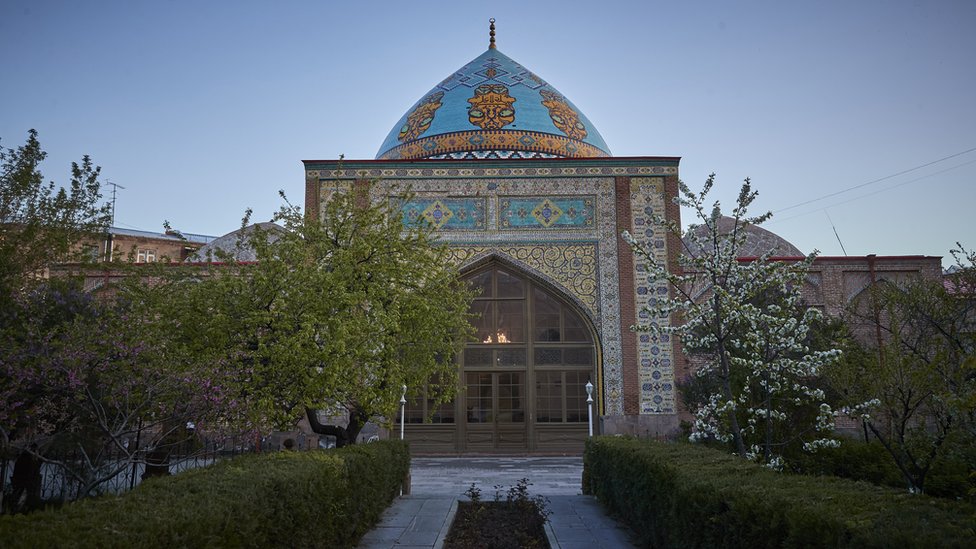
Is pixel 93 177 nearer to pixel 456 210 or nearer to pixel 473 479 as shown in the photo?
pixel 473 479

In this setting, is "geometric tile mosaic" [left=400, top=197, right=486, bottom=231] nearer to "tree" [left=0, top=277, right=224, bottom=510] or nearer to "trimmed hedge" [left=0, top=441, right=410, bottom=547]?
"tree" [left=0, top=277, right=224, bottom=510]

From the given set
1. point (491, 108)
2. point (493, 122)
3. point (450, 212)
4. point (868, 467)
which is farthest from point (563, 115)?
point (868, 467)

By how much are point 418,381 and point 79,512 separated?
6332mm

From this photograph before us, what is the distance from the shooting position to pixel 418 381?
32.1 feet

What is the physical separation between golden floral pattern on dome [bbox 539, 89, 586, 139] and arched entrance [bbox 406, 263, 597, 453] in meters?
6.24

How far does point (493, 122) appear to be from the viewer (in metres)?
21.6

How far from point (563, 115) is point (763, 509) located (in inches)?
771

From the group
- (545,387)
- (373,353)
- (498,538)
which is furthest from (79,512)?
(545,387)

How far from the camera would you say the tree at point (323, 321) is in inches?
314

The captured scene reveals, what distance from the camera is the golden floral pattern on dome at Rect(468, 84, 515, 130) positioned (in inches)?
851

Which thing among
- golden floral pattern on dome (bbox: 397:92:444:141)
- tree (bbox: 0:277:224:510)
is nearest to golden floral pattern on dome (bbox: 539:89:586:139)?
golden floral pattern on dome (bbox: 397:92:444:141)

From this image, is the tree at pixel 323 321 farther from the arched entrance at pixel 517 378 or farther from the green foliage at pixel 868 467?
the arched entrance at pixel 517 378

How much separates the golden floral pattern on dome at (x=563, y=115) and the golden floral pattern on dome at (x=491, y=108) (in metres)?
1.24

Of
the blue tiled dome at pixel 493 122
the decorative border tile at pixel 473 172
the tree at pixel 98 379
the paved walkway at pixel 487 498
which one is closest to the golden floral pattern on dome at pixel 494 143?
the blue tiled dome at pixel 493 122
